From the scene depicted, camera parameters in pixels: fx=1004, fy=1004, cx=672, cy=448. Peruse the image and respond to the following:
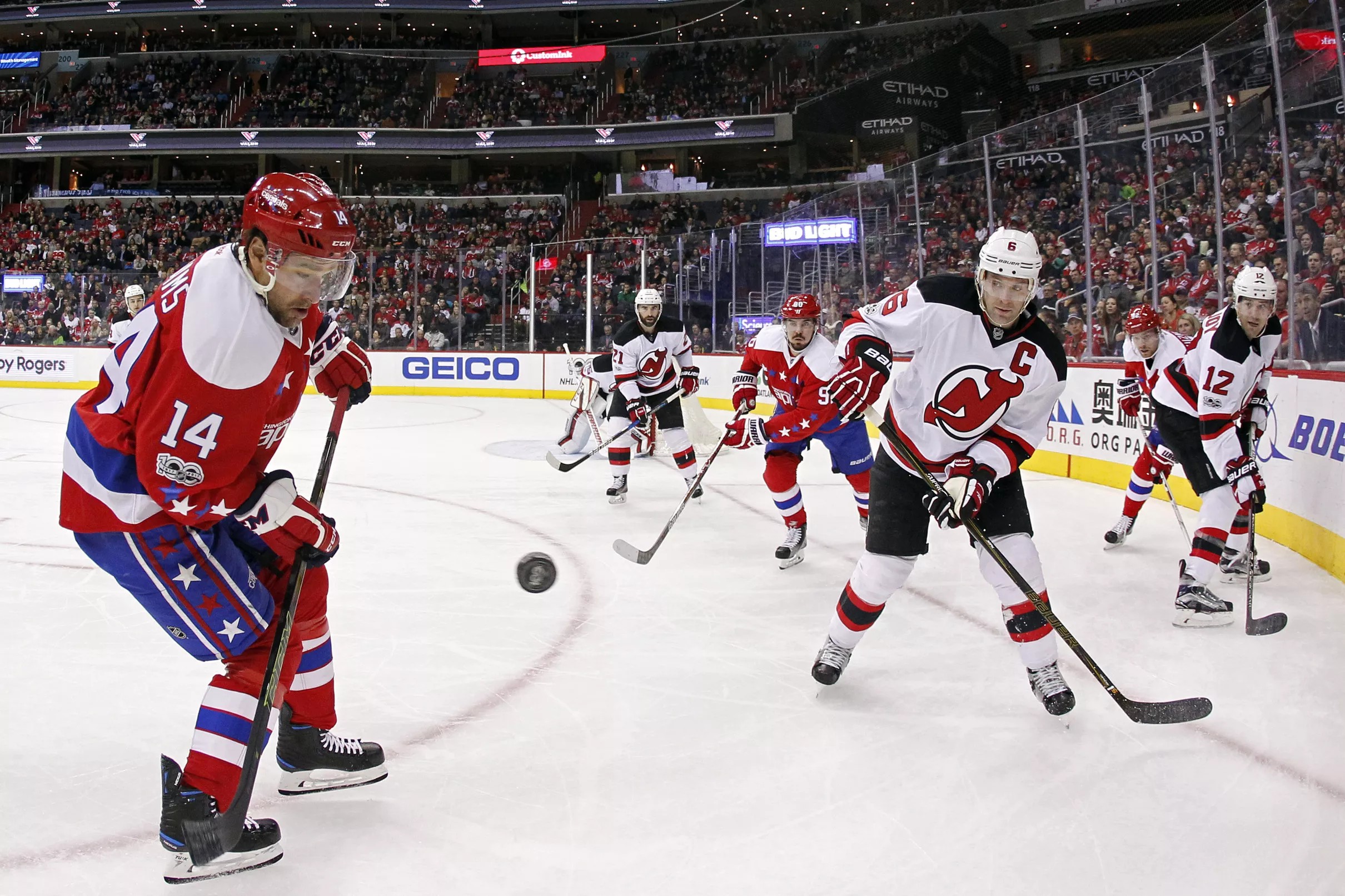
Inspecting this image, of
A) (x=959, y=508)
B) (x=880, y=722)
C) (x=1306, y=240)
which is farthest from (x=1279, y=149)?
(x=880, y=722)

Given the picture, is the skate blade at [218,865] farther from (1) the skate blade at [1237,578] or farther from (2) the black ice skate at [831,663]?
(1) the skate blade at [1237,578]

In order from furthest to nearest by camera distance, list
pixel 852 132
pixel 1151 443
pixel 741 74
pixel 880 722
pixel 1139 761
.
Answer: pixel 741 74 → pixel 852 132 → pixel 1151 443 → pixel 880 722 → pixel 1139 761

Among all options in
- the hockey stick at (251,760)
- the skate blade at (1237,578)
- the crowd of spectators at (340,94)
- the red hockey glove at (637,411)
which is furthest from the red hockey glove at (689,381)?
the crowd of spectators at (340,94)

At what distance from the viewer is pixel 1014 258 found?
2.61 metres

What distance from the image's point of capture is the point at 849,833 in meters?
2.12

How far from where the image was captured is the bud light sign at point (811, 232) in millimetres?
10711

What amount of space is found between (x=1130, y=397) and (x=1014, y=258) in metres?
3.04

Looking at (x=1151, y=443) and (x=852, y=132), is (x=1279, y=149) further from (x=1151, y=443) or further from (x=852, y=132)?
(x=852, y=132)

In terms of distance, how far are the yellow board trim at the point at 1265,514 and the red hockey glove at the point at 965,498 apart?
2642 mm

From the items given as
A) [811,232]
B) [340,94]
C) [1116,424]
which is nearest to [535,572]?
[1116,424]

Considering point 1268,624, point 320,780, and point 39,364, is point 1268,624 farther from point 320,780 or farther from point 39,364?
point 39,364

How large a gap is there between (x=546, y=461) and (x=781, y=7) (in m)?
22.4

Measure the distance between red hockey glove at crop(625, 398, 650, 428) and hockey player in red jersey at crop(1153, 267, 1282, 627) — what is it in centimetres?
321

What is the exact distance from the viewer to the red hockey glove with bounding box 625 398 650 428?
20.8 ft
